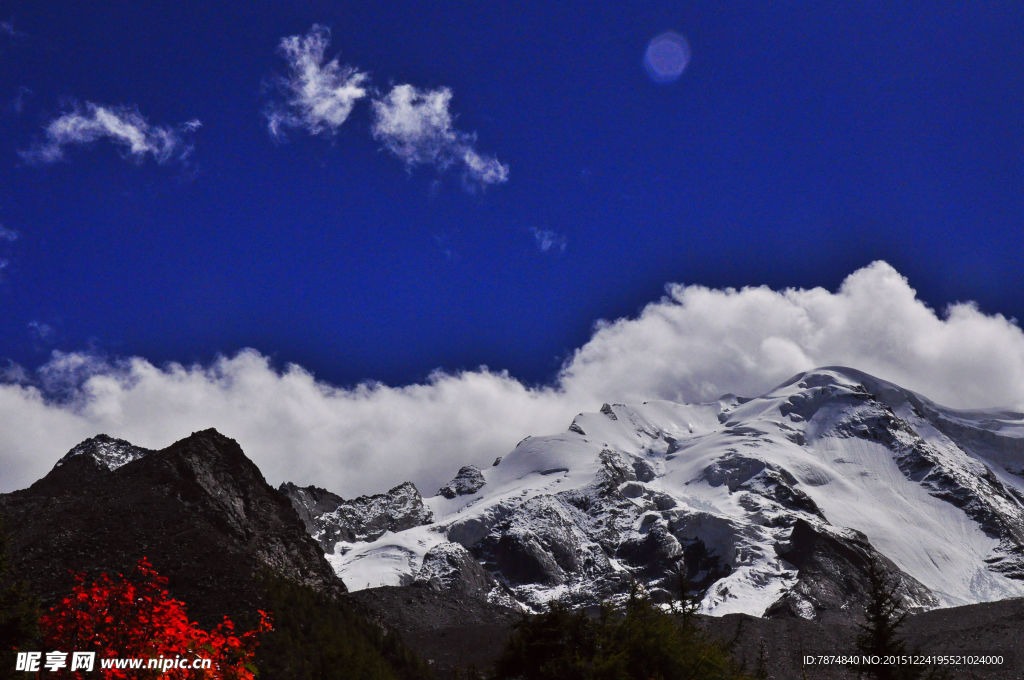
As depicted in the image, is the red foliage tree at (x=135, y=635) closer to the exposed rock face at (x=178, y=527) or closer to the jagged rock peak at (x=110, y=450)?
the exposed rock face at (x=178, y=527)

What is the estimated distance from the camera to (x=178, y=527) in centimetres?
9194

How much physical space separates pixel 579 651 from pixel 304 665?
47.2 meters

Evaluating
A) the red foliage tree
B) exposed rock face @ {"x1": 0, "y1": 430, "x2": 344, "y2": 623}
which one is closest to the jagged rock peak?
exposed rock face @ {"x1": 0, "y1": 430, "x2": 344, "y2": 623}

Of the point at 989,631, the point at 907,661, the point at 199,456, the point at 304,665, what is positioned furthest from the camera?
the point at 989,631

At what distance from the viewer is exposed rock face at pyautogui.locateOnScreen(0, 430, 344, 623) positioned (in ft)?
259

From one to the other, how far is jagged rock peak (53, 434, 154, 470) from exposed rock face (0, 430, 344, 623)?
4349 centimetres

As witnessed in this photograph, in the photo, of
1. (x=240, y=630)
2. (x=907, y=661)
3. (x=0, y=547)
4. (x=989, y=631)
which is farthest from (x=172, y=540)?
(x=989, y=631)

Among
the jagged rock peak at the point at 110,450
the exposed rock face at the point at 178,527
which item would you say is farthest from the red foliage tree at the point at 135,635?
the jagged rock peak at the point at 110,450

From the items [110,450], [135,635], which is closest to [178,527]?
[135,635]

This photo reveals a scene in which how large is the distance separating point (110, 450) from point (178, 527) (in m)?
104

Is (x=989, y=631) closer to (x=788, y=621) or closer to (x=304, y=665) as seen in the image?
(x=788, y=621)

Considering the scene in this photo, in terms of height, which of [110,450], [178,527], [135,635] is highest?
[110,450]

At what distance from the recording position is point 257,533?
361 ft

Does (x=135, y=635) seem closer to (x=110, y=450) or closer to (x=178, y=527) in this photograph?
(x=178, y=527)
